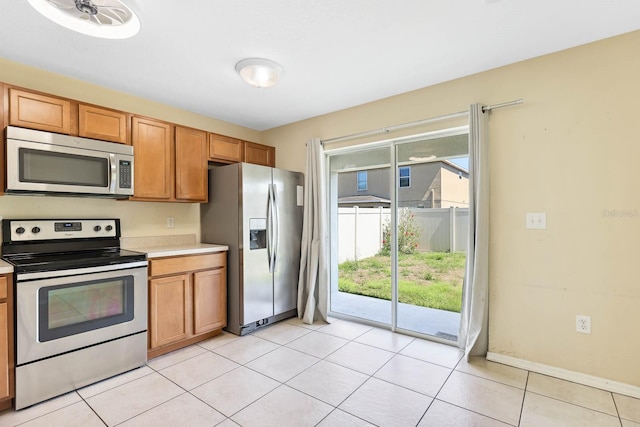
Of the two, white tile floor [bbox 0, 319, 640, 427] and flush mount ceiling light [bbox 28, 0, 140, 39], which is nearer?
flush mount ceiling light [bbox 28, 0, 140, 39]

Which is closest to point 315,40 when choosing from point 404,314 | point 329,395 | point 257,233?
point 257,233

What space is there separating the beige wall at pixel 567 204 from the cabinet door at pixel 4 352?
Result: 345 cm

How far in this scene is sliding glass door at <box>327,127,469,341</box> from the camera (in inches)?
118

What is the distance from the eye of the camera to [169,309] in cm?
280

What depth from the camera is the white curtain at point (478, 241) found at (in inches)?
102

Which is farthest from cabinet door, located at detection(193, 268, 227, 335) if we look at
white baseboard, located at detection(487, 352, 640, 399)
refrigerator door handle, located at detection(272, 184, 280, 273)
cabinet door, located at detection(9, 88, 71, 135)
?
white baseboard, located at detection(487, 352, 640, 399)

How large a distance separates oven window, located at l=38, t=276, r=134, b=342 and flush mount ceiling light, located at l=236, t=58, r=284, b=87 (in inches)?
74.0

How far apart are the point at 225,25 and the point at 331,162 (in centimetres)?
206

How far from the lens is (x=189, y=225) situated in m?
3.59

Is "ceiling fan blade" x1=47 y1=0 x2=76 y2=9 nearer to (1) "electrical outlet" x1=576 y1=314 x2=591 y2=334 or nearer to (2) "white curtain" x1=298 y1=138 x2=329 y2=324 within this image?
(2) "white curtain" x1=298 y1=138 x2=329 y2=324

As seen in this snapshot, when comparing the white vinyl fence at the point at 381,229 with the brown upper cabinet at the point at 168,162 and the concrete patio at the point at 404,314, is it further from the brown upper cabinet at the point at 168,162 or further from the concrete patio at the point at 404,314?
the brown upper cabinet at the point at 168,162

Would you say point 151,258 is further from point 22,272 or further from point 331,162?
point 331,162

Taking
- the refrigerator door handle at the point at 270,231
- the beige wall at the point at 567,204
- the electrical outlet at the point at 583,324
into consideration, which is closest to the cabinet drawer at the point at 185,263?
the refrigerator door handle at the point at 270,231

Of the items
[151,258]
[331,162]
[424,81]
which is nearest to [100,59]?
[151,258]
